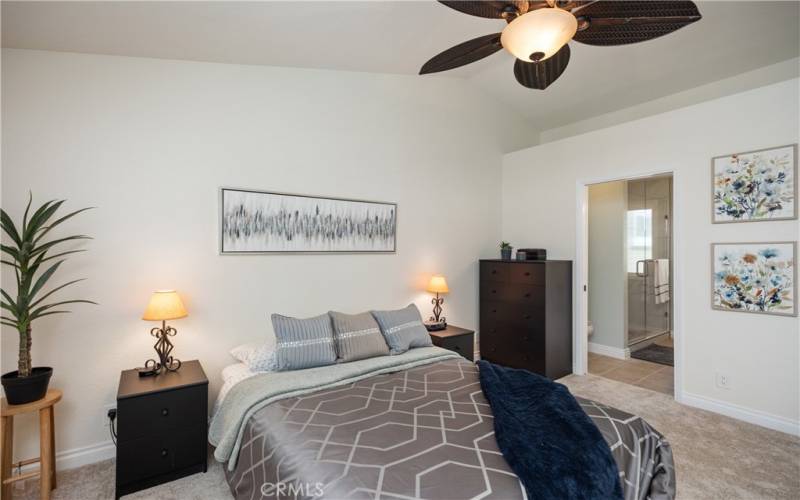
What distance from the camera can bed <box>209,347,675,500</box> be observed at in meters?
1.39

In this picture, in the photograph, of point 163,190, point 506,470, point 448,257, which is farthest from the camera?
point 448,257

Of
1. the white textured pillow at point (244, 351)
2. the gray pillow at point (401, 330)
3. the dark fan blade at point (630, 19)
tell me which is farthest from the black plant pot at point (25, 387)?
the dark fan blade at point (630, 19)

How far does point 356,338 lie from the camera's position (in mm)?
2891

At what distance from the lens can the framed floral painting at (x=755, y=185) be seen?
2891mm

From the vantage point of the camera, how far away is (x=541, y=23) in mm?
1682

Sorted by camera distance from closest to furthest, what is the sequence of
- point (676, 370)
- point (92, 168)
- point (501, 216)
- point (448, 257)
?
1. point (92, 168)
2. point (676, 370)
3. point (448, 257)
4. point (501, 216)

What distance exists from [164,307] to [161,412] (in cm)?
64

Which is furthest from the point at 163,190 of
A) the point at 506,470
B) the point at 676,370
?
the point at 676,370

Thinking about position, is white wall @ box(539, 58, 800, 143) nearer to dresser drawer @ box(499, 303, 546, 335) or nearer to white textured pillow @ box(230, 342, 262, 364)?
dresser drawer @ box(499, 303, 546, 335)

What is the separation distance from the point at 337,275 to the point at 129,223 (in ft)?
5.31

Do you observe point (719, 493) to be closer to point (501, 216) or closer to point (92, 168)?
point (501, 216)

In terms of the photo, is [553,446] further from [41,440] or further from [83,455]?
[83,455]

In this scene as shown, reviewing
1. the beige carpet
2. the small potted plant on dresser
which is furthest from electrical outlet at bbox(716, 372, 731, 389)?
the small potted plant on dresser

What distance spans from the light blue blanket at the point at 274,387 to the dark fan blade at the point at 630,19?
228 cm
